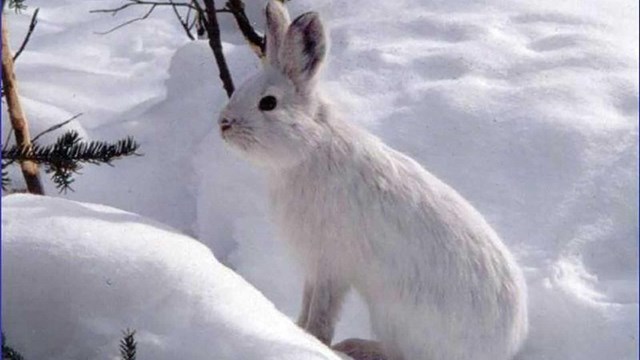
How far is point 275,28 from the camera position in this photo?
76.2 inches

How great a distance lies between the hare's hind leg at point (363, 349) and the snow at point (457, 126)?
0.69 feet

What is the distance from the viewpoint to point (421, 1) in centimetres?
342

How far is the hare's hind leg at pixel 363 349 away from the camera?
203cm

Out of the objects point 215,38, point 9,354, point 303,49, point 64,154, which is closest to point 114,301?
point 9,354

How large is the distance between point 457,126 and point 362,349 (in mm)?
907

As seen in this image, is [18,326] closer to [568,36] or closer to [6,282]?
[6,282]

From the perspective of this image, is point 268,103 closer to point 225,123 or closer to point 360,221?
point 225,123

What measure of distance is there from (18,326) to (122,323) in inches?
5.5

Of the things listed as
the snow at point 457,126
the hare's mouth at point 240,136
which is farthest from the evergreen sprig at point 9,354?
the snow at point 457,126

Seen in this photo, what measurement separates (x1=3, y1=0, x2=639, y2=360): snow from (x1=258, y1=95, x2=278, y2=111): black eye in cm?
36

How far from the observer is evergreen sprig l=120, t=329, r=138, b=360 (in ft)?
4.01

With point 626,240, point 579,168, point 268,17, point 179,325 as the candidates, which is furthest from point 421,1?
point 179,325

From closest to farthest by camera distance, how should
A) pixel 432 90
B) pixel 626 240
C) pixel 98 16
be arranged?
pixel 626 240 < pixel 432 90 < pixel 98 16

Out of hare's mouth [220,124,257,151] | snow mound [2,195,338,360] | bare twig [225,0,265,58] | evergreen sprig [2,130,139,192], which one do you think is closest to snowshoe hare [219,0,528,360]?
hare's mouth [220,124,257,151]
